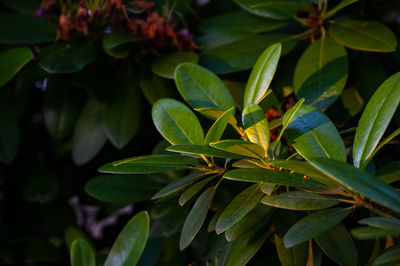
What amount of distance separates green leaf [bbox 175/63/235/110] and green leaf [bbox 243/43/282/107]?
0.04 metres

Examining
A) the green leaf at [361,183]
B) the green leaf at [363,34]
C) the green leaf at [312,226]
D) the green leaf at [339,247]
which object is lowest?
the green leaf at [339,247]

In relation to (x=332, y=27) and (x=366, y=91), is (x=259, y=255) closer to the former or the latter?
(x=366, y=91)

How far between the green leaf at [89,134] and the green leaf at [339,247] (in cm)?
61

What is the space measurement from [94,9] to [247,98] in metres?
0.42

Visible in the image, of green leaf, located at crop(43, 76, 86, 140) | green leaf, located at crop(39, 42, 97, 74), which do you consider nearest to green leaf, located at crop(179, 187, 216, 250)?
green leaf, located at crop(39, 42, 97, 74)

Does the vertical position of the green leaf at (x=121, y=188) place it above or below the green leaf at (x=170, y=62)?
below

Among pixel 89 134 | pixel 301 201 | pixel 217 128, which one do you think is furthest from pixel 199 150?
pixel 89 134

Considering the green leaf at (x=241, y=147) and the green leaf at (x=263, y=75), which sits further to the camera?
the green leaf at (x=263, y=75)

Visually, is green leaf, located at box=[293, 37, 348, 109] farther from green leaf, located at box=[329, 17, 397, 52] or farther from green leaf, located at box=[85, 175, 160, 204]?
green leaf, located at box=[85, 175, 160, 204]

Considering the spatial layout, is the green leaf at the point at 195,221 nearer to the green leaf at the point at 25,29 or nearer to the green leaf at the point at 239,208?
the green leaf at the point at 239,208

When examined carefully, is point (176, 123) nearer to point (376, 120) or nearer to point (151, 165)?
point (151, 165)

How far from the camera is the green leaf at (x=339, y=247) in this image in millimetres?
591

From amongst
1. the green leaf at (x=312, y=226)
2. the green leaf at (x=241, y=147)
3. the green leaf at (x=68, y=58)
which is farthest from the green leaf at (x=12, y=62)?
the green leaf at (x=312, y=226)

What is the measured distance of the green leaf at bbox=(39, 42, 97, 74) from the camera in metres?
0.82
